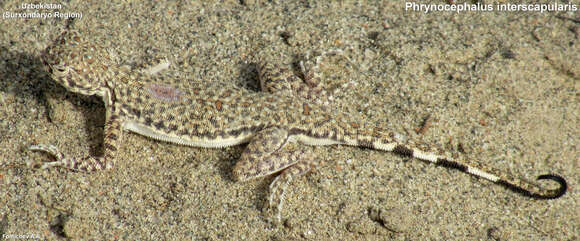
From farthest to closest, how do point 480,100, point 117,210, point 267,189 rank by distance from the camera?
point 480,100, point 267,189, point 117,210

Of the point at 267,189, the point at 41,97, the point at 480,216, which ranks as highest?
the point at 41,97

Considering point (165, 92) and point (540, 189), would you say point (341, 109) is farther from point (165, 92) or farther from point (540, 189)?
point (540, 189)

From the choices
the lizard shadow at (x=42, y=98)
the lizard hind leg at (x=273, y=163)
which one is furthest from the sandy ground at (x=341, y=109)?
the lizard hind leg at (x=273, y=163)

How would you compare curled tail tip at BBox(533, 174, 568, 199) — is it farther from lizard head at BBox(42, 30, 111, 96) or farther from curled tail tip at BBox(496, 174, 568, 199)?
lizard head at BBox(42, 30, 111, 96)

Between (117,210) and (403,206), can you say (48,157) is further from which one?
(403,206)

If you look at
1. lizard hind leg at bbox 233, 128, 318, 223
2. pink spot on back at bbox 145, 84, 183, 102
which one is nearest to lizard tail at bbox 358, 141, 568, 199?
lizard hind leg at bbox 233, 128, 318, 223

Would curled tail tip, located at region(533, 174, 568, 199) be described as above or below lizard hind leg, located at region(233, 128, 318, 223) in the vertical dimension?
below

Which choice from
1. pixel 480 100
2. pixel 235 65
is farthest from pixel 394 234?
pixel 235 65

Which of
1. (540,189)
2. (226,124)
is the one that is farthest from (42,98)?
(540,189)
